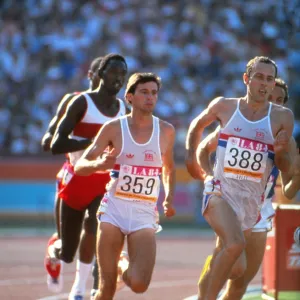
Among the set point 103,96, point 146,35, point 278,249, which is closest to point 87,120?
point 103,96

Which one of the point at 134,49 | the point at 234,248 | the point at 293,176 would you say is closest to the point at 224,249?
the point at 234,248

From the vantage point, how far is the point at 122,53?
23.4 m

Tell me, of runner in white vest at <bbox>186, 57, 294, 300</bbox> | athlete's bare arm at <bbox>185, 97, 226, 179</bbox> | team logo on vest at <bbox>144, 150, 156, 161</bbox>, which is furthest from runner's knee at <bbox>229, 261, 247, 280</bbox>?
team logo on vest at <bbox>144, 150, 156, 161</bbox>

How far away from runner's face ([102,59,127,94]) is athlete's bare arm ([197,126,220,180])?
3.76ft

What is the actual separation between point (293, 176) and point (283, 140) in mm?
835

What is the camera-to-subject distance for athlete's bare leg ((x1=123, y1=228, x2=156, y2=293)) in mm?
8023

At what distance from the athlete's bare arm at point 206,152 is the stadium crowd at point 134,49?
13089 mm

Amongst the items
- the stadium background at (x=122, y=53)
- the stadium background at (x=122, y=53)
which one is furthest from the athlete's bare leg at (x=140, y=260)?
the stadium background at (x=122, y=53)

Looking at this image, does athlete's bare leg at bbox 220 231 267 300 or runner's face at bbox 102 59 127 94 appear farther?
runner's face at bbox 102 59 127 94

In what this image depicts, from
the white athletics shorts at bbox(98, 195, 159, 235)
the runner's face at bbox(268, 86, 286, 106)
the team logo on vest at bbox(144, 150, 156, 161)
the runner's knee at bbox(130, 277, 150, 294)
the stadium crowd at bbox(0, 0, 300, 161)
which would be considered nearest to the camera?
the runner's knee at bbox(130, 277, 150, 294)

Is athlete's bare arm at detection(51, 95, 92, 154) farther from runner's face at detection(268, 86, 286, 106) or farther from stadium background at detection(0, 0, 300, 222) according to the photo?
stadium background at detection(0, 0, 300, 222)

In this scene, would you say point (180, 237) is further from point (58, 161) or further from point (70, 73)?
point (70, 73)

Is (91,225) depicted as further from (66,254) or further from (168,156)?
(168,156)

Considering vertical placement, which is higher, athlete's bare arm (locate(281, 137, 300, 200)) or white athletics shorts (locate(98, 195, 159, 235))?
athlete's bare arm (locate(281, 137, 300, 200))
